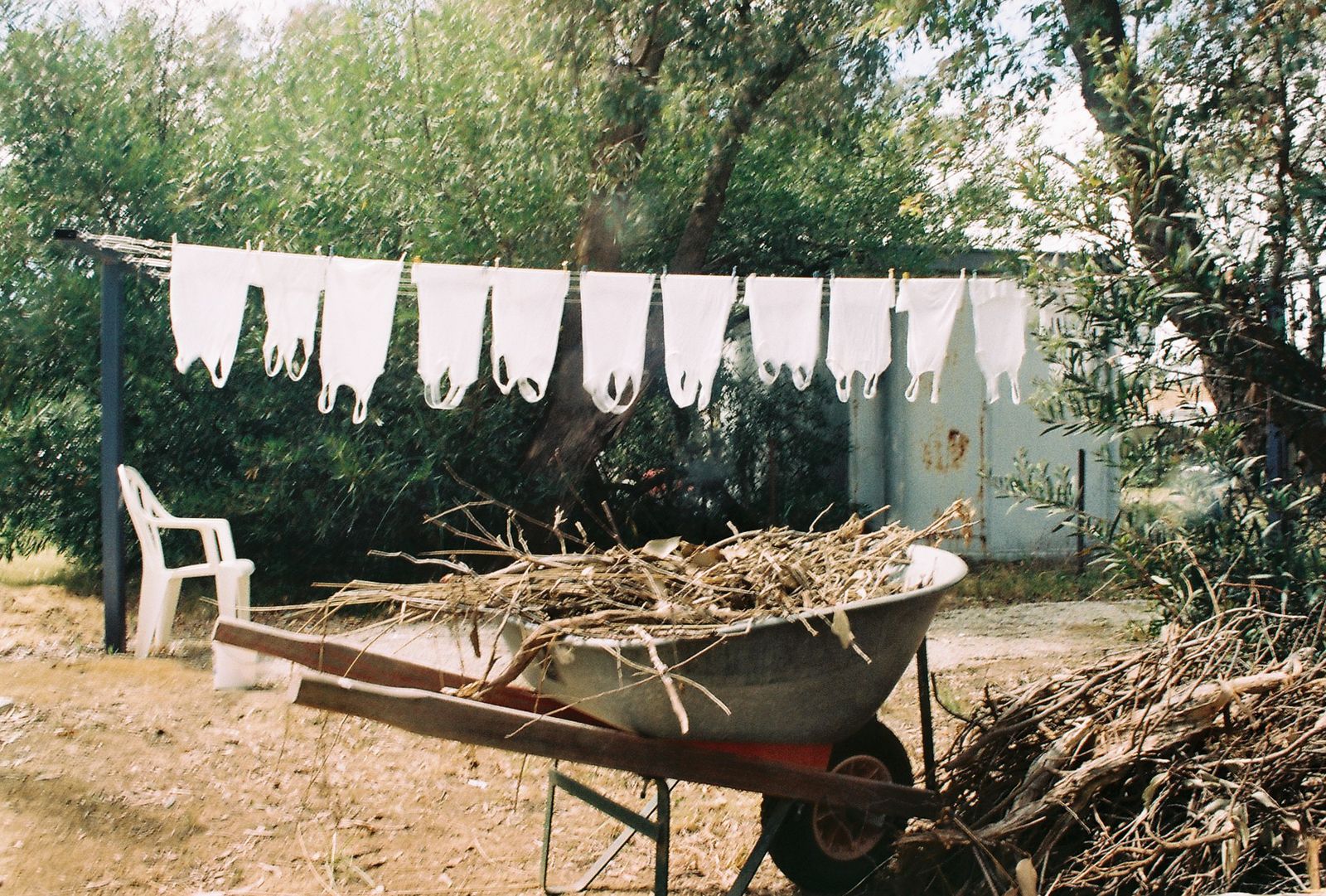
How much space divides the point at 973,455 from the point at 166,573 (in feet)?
23.6

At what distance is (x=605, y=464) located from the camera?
1034 centimetres

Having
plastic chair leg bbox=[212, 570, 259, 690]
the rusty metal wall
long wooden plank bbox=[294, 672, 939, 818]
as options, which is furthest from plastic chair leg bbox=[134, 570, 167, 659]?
the rusty metal wall

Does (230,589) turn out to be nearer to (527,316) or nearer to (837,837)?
(527,316)

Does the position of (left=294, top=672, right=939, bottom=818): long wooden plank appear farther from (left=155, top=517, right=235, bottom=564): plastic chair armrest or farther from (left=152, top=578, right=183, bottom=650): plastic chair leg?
(left=152, top=578, right=183, bottom=650): plastic chair leg

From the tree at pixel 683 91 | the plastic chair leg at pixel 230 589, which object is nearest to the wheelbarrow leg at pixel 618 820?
the plastic chair leg at pixel 230 589

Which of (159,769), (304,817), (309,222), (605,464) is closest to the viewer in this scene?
(304,817)

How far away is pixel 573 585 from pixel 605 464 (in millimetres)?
7449

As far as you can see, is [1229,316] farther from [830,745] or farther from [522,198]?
[522,198]

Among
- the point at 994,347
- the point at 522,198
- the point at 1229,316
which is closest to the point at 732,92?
the point at 522,198

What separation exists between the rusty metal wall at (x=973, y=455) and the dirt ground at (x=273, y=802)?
4.17 metres

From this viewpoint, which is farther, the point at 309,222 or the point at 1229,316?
the point at 309,222

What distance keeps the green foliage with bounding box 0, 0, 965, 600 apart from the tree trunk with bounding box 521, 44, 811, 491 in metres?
0.20

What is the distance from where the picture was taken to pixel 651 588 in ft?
9.34

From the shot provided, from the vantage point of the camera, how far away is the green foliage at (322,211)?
8.20 m
